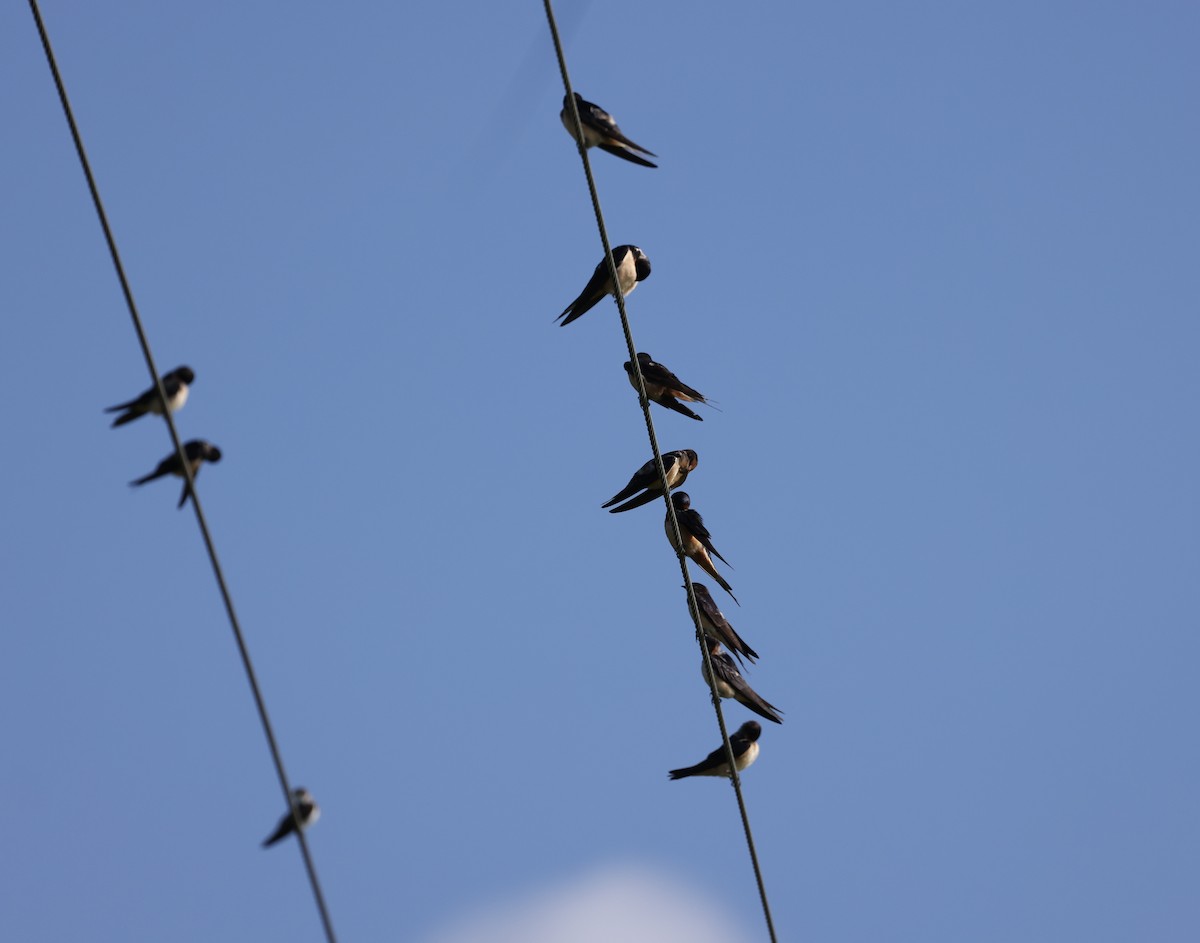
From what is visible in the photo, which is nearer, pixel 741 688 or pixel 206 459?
pixel 206 459

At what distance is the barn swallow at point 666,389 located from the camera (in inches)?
379

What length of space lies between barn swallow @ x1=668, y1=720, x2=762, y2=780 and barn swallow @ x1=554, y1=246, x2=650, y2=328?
2.31 meters

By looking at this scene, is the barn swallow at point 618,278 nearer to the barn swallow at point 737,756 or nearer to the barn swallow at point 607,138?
the barn swallow at point 607,138

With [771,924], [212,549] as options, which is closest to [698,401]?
[771,924]

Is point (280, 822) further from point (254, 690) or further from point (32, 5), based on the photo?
point (32, 5)

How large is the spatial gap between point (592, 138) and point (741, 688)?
284 cm

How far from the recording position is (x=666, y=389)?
9805 millimetres

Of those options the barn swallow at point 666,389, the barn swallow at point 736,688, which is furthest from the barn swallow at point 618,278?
the barn swallow at point 736,688

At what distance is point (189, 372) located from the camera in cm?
977

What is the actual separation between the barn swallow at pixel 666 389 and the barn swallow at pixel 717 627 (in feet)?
2.97

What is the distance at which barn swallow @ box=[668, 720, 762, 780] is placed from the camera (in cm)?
946

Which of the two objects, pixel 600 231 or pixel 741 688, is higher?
pixel 600 231

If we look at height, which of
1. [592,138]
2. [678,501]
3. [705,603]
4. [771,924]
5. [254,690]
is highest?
[592,138]

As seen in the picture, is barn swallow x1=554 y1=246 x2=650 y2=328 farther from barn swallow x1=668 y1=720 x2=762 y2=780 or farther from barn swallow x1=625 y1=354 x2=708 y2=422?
barn swallow x1=668 y1=720 x2=762 y2=780
